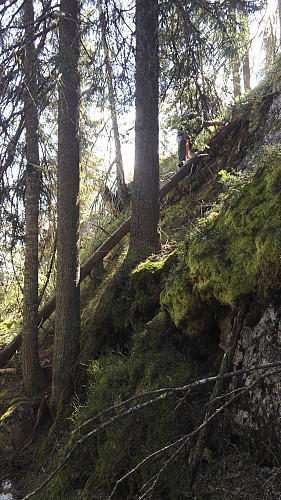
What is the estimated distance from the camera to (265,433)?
112 inches

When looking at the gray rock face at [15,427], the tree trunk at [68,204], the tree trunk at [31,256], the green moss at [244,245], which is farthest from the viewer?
the tree trunk at [31,256]

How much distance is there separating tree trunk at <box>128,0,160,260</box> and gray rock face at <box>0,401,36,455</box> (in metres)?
3.17

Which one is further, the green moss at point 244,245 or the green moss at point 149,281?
the green moss at point 149,281

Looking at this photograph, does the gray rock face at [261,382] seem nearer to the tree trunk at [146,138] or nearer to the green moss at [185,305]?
the green moss at [185,305]

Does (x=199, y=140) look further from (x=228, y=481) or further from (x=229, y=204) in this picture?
(x=228, y=481)

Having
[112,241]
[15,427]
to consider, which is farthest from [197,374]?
[112,241]

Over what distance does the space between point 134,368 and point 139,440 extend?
0.97m

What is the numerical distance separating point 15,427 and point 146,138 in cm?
536

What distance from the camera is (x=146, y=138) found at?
6645 mm

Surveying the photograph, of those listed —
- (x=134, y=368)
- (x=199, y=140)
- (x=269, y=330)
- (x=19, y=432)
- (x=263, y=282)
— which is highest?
(x=199, y=140)

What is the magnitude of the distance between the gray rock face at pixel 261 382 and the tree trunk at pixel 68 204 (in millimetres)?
3533

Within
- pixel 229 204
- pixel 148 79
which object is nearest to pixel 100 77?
pixel 148 79

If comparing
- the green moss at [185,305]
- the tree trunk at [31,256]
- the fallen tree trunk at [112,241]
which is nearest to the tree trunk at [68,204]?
the tree trunk at [31,256]

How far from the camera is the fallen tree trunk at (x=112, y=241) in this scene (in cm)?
798
